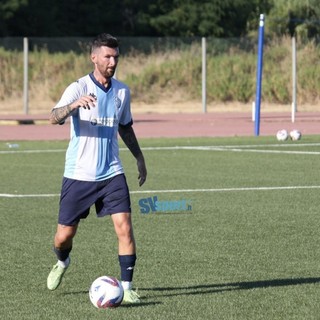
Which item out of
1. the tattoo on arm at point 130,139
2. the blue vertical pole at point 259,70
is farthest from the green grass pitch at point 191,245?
the blue vertical pole at point 259,70

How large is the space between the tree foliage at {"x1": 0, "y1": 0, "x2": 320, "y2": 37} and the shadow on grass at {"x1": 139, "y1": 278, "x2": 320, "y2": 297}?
173 ft

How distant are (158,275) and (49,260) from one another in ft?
4.57

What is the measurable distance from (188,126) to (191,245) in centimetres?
2372

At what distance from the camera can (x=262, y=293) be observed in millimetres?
9664

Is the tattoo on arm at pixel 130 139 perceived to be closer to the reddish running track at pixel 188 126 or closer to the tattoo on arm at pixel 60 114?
the tattoo on arm at pixel 60 114

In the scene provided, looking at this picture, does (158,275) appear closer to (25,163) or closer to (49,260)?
(49,260)

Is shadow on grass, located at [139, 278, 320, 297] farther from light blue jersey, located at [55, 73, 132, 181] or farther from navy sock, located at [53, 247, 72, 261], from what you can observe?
light blue jersey, located at [55, 73, 132, 181]

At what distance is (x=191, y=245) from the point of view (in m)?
12.5

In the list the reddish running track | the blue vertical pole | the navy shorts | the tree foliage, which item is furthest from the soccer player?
the tree foliage

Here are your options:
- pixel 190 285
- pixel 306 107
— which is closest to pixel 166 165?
pixel 190 285

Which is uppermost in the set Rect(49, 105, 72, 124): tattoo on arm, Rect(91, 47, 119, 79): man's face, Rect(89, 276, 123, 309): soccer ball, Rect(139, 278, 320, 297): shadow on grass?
Rect(91, 47, 119, 79): man's face

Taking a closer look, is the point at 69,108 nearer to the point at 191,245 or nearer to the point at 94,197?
the point at 94,197

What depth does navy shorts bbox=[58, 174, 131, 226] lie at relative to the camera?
31.1 ft

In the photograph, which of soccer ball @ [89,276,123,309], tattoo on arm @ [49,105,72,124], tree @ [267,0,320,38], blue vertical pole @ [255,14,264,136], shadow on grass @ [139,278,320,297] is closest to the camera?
soccer ball @ [89,276,123,309]
